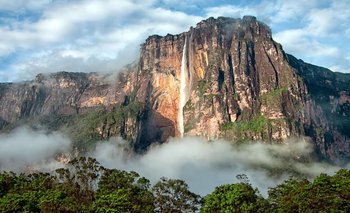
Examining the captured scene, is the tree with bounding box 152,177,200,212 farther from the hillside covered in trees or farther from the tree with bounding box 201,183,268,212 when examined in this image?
the tree with bounding box 201,183,268,212

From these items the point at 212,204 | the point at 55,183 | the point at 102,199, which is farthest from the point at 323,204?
the point at 55,183

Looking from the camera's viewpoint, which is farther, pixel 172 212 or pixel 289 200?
pixel 172 212

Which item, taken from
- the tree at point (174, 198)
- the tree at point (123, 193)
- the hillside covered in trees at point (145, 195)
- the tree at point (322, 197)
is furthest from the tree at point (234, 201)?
the tree at point (123, 193)

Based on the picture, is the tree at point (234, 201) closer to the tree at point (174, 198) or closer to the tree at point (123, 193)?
the tree at point (174, 198)

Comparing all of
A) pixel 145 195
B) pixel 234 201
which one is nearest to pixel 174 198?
pixel 145 195

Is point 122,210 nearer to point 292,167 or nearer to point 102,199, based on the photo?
point 102,199

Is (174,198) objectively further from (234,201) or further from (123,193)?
(234,201)

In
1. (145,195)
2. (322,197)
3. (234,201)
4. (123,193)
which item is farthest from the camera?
(145,195)

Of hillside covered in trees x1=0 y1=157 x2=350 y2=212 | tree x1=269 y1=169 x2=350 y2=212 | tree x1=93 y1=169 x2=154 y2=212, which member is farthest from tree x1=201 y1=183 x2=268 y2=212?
tree x1=93 y1=169 x2=154 y2=212
